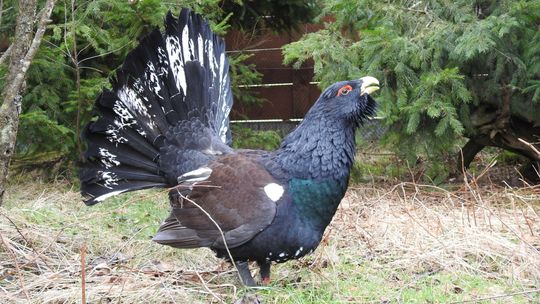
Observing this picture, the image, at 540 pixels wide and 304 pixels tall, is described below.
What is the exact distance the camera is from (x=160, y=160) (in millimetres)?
4906

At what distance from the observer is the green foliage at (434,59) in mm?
6305

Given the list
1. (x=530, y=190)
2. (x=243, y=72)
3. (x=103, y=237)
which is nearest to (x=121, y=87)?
(x=103, y=237)

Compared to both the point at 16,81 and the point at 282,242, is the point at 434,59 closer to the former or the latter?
the point at 282,242

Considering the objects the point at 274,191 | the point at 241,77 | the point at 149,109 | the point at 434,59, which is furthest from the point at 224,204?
the point at 241,77

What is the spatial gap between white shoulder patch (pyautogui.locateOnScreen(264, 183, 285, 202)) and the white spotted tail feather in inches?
37.5

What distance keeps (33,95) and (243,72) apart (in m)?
2.31

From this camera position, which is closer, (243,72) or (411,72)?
(411,72)

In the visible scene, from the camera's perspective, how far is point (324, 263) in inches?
193

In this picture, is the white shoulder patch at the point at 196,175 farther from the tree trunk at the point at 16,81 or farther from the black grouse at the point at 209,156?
the tree trunk at the point at 16,81

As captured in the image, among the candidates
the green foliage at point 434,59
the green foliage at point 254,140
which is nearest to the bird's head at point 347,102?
the green foliage at point 434,59

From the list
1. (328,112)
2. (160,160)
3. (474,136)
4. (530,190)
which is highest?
(328,112)

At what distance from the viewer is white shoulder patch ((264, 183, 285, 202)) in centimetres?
407

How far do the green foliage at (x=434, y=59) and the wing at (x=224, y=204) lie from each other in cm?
249

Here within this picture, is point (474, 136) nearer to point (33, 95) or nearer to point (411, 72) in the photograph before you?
point (411, 72)
